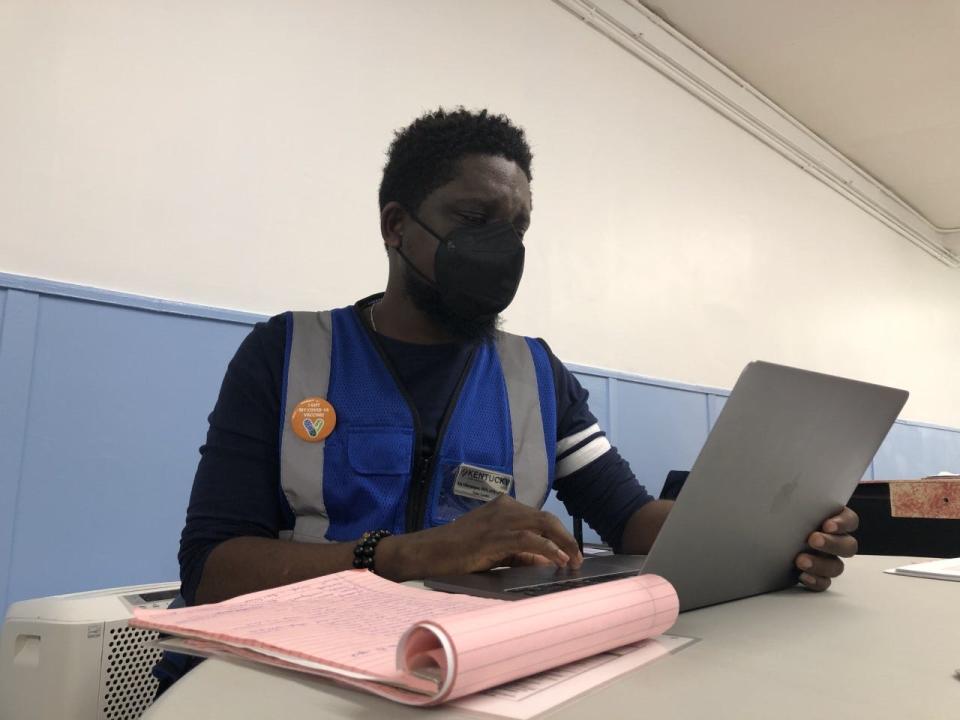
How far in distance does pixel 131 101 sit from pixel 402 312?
3.13ft

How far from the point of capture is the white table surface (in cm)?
38

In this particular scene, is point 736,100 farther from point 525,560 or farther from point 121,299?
point 525,560

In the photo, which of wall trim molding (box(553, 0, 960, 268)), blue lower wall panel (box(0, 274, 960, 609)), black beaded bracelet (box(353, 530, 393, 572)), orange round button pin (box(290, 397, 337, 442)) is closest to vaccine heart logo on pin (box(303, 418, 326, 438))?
orange round button pin (box(290, 397, 337, 442))

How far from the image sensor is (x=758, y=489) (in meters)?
0.64

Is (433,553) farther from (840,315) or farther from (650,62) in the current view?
(840,315)

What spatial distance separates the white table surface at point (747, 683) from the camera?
1.23ft

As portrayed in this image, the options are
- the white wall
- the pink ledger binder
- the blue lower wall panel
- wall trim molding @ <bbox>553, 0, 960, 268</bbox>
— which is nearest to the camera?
the pink ledger binder

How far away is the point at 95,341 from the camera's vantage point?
61.7 inches

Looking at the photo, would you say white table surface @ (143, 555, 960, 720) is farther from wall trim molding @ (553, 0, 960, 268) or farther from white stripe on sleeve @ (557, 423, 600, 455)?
wall trim molding @ (553, 0, 960, 268)

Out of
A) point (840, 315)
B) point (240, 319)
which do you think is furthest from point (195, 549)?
point (840, 315)

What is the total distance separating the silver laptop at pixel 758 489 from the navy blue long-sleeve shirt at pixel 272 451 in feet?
1.24

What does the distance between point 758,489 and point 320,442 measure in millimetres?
668

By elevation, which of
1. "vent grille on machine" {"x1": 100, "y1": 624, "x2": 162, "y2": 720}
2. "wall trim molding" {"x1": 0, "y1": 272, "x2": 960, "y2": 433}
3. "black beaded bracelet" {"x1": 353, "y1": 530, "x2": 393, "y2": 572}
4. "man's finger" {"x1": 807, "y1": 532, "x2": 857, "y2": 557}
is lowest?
"vent grille on machine" {"x1": 100, "y1": 624, "x2": 162, "y2": 720}

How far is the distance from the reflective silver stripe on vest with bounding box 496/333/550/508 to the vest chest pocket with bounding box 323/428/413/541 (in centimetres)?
21
